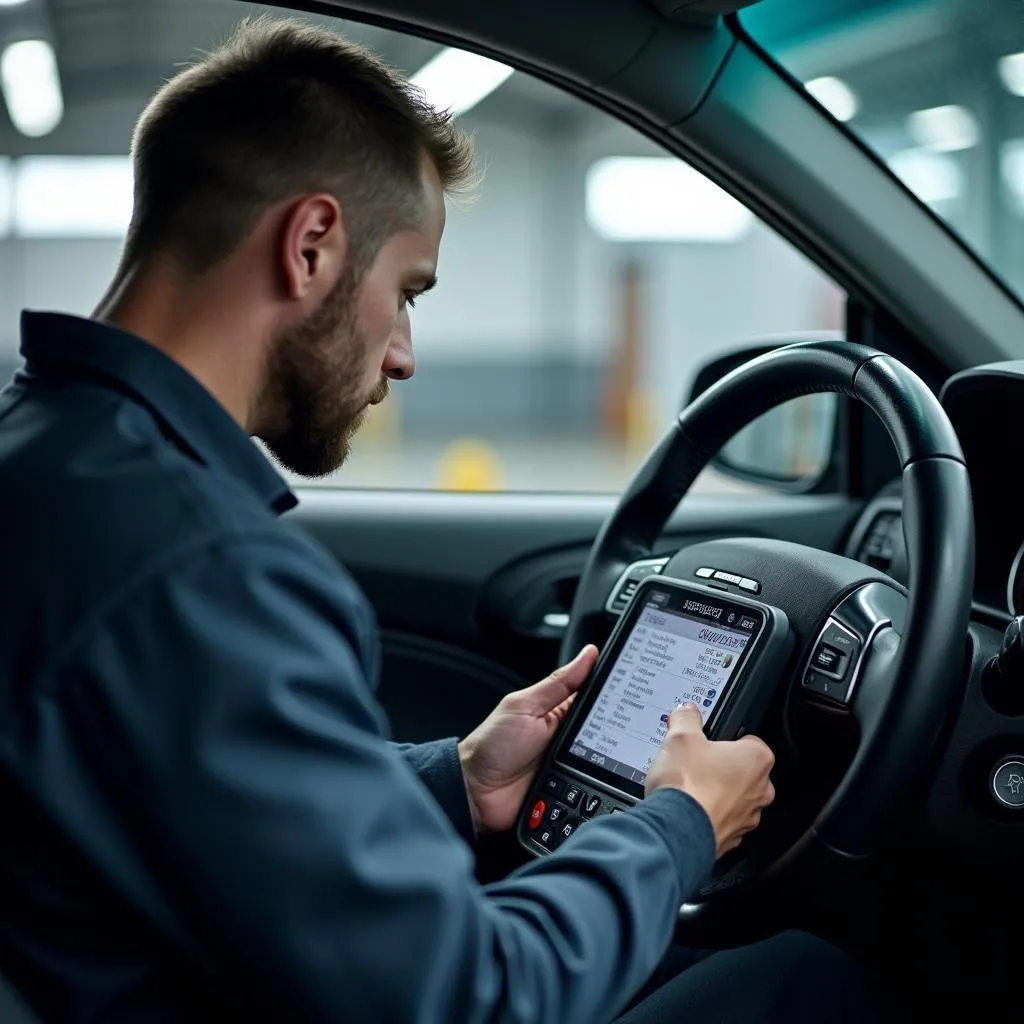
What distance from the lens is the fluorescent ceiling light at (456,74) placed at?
1490 millimetres

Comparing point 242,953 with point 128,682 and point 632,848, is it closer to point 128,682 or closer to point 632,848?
point 128,682

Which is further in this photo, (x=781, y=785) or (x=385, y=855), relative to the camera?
(x=781, y=785)

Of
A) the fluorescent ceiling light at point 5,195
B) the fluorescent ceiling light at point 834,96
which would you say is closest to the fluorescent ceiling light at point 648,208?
the fluorescent ceiling light at point 5,195

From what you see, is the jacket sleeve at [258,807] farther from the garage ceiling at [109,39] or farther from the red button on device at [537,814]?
the garage ceiling at [109,39]

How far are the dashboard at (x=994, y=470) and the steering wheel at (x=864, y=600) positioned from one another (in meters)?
0.24

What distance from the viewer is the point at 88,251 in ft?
44.9

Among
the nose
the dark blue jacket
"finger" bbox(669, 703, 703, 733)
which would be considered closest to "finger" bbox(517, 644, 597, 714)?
"finger" bbox(669, 703, 703, 733)

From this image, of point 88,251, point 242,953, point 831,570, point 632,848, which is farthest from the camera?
point 88,251

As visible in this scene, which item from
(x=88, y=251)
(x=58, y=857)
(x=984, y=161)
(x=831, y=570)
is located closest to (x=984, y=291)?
(x=984, y=161)

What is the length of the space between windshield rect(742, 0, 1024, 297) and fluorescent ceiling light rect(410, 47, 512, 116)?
362 millimetres

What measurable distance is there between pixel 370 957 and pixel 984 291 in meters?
1.32

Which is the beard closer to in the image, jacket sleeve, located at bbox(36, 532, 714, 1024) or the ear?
the ear

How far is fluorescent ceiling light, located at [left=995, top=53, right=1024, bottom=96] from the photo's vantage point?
1.82 metres

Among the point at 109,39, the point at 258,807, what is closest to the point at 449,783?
the point at 258,807
